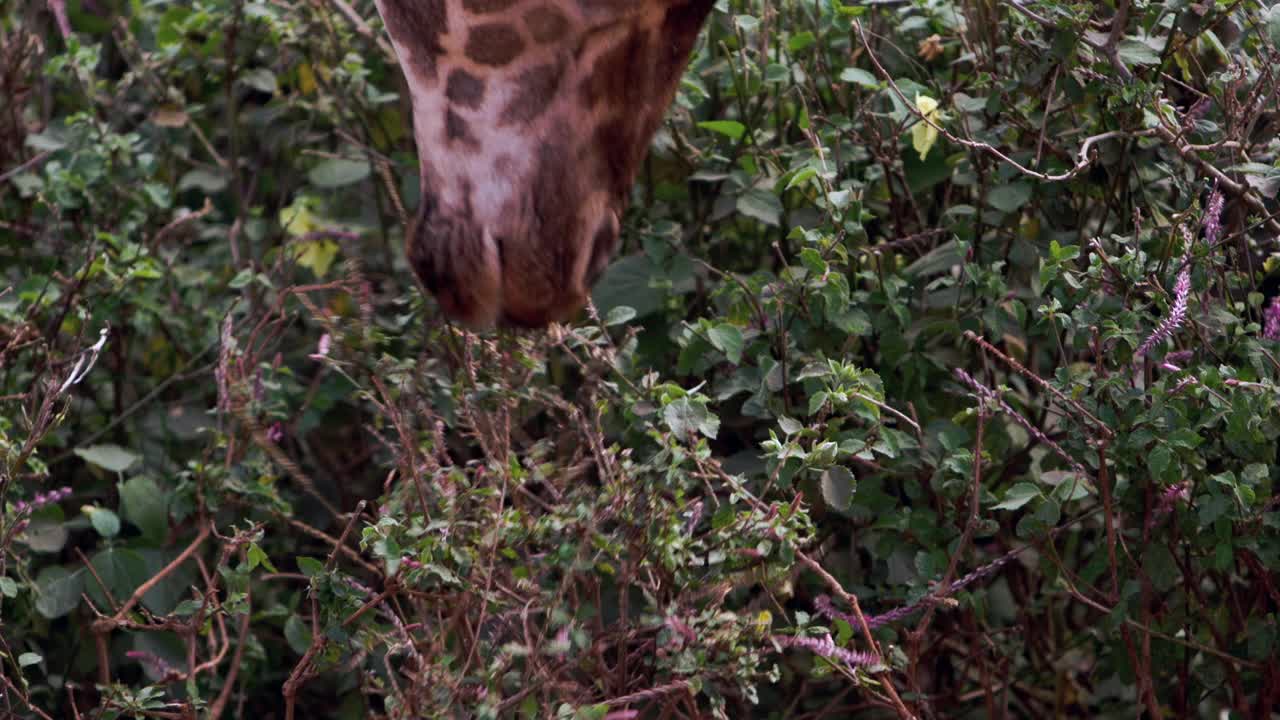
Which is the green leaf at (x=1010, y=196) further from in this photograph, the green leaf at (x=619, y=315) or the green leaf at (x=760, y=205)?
the green leaf at (x=619, y=315)

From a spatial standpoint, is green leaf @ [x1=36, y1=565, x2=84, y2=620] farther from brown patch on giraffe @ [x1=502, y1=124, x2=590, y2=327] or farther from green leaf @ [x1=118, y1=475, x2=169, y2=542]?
brown patch on giraffe @ [x1=502, y1=124, x2=590, y2=327]

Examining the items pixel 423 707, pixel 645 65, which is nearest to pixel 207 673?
pixel 423 707

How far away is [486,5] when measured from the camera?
98 cm

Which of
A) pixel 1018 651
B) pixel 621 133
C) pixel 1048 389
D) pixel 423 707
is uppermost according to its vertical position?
pixel 621 133

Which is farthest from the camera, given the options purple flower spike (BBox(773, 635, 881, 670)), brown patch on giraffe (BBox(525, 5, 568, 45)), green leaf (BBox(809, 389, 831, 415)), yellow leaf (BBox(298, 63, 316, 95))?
yellow leaf (BBox(298, 63, 316, 95))

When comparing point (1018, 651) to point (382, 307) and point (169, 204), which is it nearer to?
point (382, 307)

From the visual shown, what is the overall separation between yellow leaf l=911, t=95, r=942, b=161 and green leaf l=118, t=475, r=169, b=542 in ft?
3.33

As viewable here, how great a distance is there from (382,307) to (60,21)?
66 centimetres

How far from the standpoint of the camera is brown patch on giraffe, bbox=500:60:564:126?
3.24 ft

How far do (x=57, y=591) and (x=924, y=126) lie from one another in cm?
116

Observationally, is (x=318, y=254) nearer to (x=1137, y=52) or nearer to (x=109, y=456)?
(x=109, y=456)

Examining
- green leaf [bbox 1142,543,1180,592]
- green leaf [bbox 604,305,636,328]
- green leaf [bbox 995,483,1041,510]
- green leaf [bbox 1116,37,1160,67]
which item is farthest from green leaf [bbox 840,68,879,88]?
green leaf [bbox 1142,543,1180,592]

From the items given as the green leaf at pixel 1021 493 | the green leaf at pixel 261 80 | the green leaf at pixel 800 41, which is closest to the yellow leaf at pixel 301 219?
the green leaf at pixel 261 80

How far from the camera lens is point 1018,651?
1.88 metres
